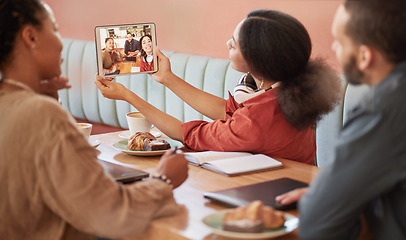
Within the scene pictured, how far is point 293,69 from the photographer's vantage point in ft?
6.46

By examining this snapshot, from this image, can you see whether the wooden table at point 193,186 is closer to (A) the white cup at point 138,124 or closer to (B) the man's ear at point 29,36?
(A) the white cup at point 138,124

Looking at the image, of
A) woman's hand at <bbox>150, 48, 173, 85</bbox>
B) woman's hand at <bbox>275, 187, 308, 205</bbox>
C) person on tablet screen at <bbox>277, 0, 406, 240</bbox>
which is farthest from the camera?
woman's hand at <bbox>150, 48, 173, 85</bbox>

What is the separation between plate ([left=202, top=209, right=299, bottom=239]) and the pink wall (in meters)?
1.60

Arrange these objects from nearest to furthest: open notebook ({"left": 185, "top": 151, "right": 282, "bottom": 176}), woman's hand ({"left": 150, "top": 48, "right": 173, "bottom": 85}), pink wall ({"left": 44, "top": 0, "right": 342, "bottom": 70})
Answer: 1. open notebook ({"left": 185, "top": 151, "right": 282, "bottom": 176})
2. woman's hand ({"left": 150, "top": 48, "right": 173, "bottom": 85})
3. pink wall ({"left": 44, "top": 0, "right": 342, "bottom": 70})

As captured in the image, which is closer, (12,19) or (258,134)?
(12,19)

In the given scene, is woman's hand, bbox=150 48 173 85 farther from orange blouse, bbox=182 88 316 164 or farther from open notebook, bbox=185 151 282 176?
open notebook, bbox=185 151 282 176

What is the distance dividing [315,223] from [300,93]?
2.76 feet

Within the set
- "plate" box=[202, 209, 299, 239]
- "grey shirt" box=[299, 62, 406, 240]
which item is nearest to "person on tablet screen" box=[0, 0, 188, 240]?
"plate" box=[202, 209, 299, 239]

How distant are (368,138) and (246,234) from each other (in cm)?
32

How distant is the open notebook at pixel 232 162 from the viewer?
175 centimetres

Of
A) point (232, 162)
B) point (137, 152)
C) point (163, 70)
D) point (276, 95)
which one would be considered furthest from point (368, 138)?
point (163, 70)

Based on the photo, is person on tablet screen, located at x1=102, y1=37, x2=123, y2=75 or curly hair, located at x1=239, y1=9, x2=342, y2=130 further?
person on tablet screen, located at x1=102, y1=37, x2=123, y2=75

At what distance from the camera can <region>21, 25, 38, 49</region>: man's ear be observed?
1273 mm

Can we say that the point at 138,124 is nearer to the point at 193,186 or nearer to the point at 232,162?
the point at 232,162
